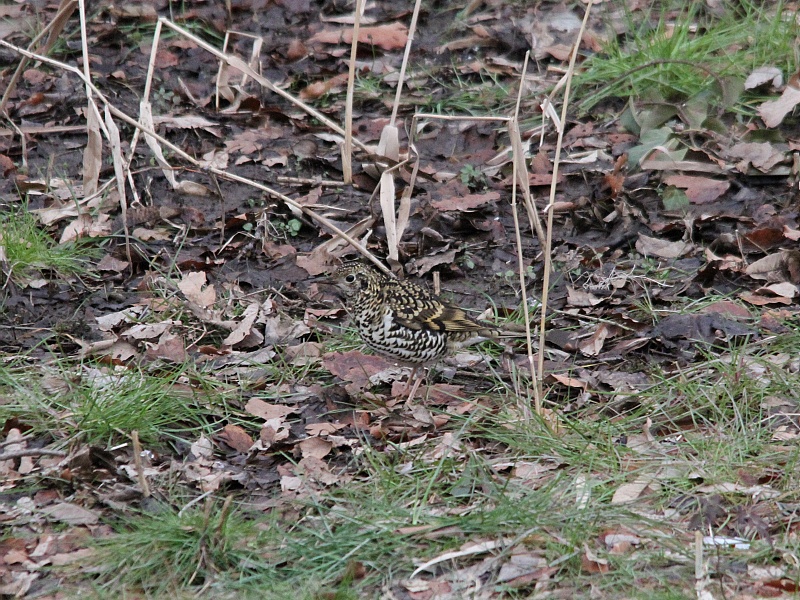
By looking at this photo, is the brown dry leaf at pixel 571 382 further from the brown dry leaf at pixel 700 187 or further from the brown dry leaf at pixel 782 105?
the brown dry leaf at pixel 782 105

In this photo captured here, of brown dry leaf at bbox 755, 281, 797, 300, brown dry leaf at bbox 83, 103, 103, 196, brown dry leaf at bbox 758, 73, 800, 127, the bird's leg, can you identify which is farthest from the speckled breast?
brown dry leaf at bbox 758, 73, 800, 127

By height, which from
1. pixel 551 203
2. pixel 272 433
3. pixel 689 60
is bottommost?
pixel 272 433

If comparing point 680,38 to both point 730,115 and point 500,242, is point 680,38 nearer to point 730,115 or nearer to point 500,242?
point 730,115

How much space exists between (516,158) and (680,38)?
4.21 metres

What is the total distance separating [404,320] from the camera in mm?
5961

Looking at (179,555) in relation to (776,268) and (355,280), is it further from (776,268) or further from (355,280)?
(776,268)

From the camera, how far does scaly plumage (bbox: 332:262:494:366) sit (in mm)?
5938

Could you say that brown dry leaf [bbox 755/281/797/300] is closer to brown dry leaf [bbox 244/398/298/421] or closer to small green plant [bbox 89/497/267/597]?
brown dry leaf [bbox 244/398/298/421]

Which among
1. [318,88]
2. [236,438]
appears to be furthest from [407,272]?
[318,88]

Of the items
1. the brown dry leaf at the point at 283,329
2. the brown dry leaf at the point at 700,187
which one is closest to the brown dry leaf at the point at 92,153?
the brown dry leaf at the point at 283,329

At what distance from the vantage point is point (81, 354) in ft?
20.3

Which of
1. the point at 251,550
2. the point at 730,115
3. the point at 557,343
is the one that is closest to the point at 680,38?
the point at 730,115

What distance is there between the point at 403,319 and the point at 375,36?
4956mm

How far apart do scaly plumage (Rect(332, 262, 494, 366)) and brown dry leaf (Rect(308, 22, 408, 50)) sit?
436 centimetres
